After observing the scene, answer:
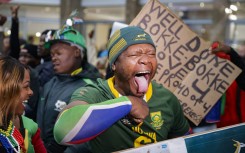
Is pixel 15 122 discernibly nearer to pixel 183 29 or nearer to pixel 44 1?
pixel 183 29

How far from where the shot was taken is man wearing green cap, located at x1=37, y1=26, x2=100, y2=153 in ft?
10.0

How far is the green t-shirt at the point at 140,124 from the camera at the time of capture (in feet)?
6.20

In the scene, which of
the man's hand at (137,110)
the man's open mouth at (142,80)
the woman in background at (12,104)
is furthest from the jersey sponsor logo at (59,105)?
the man's hand at (137,110)

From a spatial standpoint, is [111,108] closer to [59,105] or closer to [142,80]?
[142,80]

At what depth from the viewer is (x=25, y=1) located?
14.0m

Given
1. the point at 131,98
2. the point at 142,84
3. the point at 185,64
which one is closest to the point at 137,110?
the point at 131,98

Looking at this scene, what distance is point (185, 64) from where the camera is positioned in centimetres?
302

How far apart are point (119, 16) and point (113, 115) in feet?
37.0

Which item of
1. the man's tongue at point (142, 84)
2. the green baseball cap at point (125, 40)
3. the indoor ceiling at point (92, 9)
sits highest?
the green baseball cap at point (125, 40)

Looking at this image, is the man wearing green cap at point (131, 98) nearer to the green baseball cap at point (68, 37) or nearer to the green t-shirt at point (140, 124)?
the green t-shirt at point (140, 124)

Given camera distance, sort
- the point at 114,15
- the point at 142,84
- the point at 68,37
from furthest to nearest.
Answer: the point at 114,15, the point at 68,37, the point at 142,84

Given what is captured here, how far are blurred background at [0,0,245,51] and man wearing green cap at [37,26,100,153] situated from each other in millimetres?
4053

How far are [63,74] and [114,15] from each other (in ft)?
31.7

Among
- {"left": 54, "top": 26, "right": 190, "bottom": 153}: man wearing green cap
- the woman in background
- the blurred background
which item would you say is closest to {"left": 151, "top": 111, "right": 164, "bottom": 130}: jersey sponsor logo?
{"left": 54, "top": 26, "right": 190, "bottom": 153}: man wearing green cap
